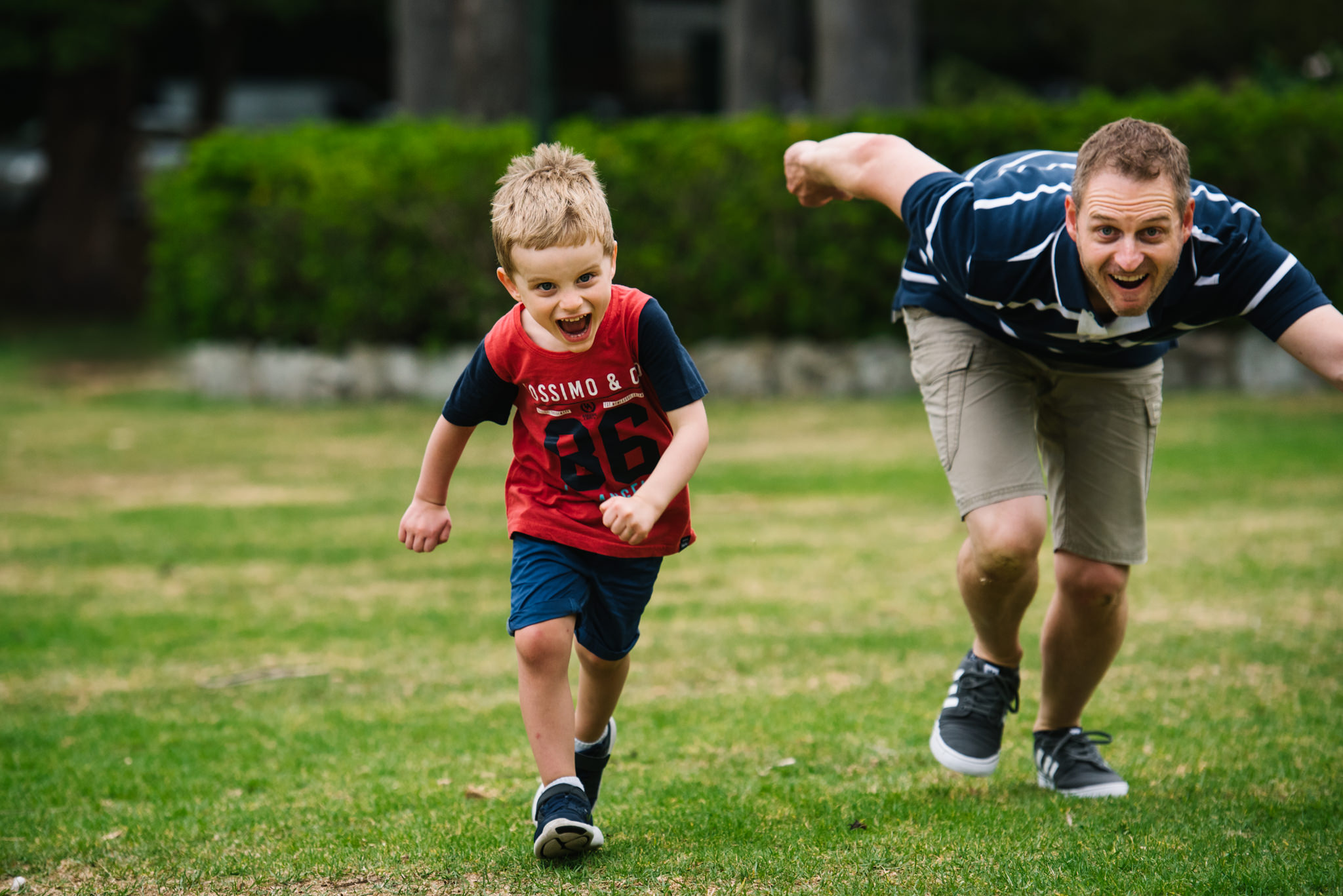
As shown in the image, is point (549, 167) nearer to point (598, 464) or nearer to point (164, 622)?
point (598, 464)

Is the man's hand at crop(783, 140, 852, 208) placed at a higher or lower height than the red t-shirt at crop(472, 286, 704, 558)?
higher

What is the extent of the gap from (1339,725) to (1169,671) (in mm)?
782

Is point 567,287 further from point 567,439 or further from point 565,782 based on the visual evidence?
point 565,782

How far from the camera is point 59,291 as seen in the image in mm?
23406

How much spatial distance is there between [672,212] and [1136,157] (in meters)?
9.31

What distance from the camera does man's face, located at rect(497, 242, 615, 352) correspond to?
3.21m

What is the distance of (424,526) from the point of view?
3559 mm

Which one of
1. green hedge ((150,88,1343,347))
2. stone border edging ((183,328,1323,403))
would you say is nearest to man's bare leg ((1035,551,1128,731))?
green hedge ((150,88,1343,347))

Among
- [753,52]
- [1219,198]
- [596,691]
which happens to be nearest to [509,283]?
[596,691]

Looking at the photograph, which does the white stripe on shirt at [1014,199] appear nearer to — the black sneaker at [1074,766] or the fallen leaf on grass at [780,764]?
the black sneaker at [1074,766]

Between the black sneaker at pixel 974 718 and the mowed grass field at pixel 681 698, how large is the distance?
0.12m

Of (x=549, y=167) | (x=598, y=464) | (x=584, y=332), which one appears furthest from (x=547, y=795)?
(x=549, y=167)

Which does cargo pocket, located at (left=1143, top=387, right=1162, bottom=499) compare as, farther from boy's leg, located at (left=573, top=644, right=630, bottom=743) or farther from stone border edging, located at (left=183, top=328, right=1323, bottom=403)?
stone border edging, located at (left=183, top=328, right=1323, bottom=403)

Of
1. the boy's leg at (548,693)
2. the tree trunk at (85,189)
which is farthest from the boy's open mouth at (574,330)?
the tree trunk at (85,189)
